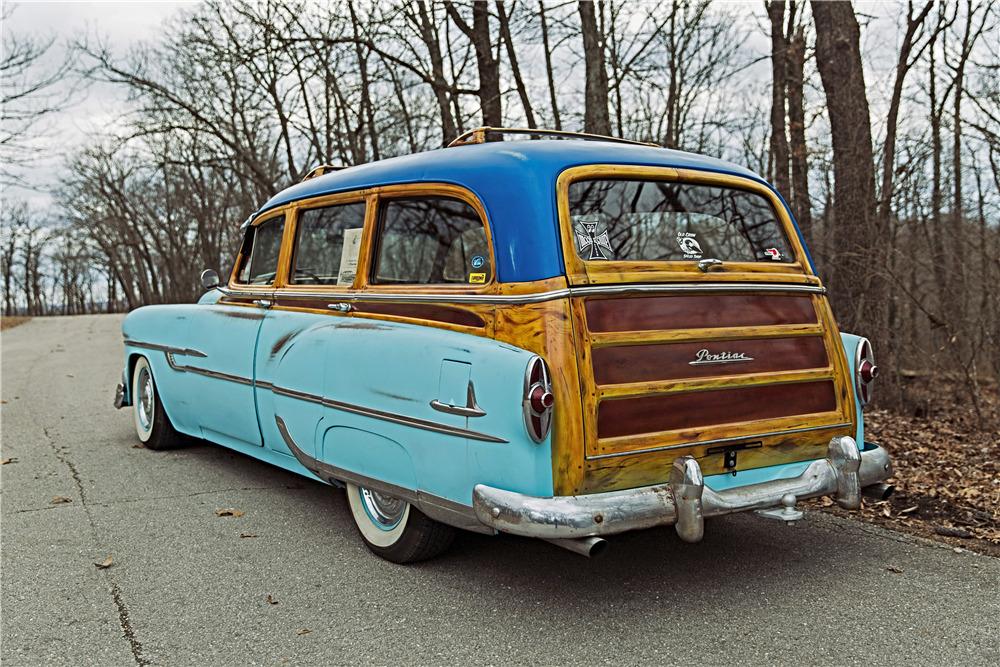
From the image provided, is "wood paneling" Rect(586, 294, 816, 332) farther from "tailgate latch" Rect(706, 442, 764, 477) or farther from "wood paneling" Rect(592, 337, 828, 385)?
"tailgate latch" Rect(706, 442, 764, 477)

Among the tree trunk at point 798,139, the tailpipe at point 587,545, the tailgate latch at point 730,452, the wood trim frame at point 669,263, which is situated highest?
the tree trunk at point 798,139

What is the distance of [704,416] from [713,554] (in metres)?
0.95

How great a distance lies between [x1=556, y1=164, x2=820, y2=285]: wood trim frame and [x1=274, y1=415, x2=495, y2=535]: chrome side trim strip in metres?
1.05

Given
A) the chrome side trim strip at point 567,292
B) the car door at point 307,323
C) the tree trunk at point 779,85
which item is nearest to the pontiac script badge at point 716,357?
the chrome side trim strip at point 567,292

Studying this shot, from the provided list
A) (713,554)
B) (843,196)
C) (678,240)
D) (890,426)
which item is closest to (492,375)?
(678,240)

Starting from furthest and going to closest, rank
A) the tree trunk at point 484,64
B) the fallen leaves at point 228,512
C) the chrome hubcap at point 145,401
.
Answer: the tree trunk at point 484,64 → the chrome hubcap at point 145,401 → the fallen leaves at point 228,512

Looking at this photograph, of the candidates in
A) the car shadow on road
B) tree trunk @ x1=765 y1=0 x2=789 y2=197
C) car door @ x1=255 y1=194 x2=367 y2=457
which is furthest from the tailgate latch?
tree trunk @ x1=765 y1=0 x2=789 y2=197

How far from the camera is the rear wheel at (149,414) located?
653 centimetres

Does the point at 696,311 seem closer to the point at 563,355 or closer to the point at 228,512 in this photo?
the point at 563,355

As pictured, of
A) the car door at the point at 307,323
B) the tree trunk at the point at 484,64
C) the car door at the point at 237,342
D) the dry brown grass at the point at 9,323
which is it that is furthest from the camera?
the dry brown grass at the point at 9,323

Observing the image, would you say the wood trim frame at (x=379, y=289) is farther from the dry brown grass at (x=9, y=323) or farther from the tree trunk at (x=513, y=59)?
the dry brown grass at (x=9, y=323)

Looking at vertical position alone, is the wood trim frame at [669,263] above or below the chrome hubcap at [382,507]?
above

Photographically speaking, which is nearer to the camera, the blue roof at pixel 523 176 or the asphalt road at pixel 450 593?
the asphalt road at pixel 450 593

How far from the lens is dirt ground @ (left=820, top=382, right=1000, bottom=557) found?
4.75m
